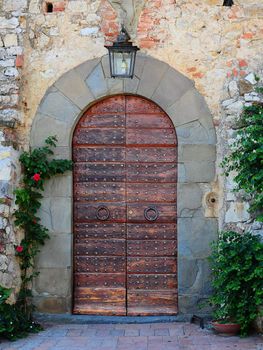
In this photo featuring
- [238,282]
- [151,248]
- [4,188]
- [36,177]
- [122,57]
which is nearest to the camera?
[238,282]

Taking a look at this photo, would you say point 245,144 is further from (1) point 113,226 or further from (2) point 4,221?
(2) point 4,221

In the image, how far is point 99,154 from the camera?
667 cm

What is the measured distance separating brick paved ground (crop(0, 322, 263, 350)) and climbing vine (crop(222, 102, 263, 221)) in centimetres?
120

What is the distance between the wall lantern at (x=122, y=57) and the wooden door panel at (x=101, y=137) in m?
0.77

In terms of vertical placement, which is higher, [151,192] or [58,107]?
[58,107]

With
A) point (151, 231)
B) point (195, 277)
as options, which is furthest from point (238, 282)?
point (151, 231)

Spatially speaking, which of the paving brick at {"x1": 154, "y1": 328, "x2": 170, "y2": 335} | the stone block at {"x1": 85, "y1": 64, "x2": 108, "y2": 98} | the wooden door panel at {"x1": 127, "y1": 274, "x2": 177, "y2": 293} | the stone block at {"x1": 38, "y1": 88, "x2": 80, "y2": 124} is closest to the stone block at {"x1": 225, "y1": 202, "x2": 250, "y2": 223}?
the wooden door panel at {"x1": 127, "y1": 274, "x2": 177, "y2": 293}

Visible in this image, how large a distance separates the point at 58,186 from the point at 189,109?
→ 1.62 meters

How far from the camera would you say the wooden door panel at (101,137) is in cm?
666

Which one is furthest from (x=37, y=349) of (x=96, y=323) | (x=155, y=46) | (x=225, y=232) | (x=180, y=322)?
(x=155, y=46)

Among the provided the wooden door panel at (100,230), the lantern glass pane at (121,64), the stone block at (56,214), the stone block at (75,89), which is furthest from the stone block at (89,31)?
the wooden door panel at (100,230)

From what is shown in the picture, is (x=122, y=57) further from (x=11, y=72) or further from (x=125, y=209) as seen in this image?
(x=125, y=209)

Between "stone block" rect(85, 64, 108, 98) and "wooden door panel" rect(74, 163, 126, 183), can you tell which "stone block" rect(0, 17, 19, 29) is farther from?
"wooden door panel" rect(74, 163, 126, 183)

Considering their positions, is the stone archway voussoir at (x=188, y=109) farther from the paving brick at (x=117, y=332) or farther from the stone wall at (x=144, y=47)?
the paving brick at (x=117, y=332)
